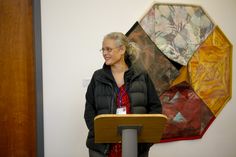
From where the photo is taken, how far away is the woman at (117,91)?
1.92 m

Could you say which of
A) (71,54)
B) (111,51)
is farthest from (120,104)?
(71,54)

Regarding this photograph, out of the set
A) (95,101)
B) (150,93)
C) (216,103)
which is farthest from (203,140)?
(95,101)

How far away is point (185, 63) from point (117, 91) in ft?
4.11

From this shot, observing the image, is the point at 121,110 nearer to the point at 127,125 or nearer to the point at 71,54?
the point at 127,125

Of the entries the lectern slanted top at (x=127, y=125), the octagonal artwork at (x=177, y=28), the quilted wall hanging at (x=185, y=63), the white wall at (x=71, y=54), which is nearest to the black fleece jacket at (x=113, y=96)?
the lectern slanted top at (x=127, y=125)

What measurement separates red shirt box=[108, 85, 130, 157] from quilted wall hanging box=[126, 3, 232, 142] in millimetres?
918

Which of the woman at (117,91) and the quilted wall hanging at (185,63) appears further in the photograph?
the quilted wall hanging at (185,63)

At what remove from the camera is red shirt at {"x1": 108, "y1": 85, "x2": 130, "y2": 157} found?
1908 mm

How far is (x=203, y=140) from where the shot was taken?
3172mm

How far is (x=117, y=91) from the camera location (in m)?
1.95

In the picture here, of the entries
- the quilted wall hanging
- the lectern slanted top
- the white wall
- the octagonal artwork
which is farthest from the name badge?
the octagonal artwork

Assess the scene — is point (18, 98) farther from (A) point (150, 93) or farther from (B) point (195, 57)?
(B) point (195, 57)

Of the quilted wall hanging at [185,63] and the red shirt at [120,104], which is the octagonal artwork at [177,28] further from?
the red shirt at [120,104]

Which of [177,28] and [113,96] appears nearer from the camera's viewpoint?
[113,96]
